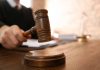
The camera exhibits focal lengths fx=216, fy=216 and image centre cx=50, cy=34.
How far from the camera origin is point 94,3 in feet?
10.1

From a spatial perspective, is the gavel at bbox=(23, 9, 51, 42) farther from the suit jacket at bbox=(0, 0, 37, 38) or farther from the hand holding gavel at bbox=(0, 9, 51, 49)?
the suit jacket at bbox=(0, 0, 37, 38)

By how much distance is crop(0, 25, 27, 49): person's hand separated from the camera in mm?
1146

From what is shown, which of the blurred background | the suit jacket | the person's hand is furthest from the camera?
the blurred background

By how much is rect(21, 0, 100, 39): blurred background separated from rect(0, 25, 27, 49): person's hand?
1.88m

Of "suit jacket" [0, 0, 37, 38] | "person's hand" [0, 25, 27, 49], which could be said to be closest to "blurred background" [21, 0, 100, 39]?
"suit jacket" [0, 0, 37, 38]

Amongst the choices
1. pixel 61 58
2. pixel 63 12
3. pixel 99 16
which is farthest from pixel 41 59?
pixel 63 12

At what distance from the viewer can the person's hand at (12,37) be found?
3.76 feet

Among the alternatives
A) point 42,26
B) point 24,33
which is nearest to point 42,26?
point 42,26

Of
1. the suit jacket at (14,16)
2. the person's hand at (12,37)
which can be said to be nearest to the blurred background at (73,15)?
the suit jacket at (14,16)

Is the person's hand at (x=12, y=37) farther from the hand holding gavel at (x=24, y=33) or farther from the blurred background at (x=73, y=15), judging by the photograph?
the blurred background at (x=73, y=15)

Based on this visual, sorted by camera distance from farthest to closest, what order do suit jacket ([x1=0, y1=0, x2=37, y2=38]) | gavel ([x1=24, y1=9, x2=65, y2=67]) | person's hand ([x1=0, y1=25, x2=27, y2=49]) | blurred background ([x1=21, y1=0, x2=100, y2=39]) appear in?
blurred background ([x1=21, y1=0, x2=100, y2=39])
suit jacket ([x1=0, y1=0, x2=37, y2=38])
person's hand ([x1=0, y1=25, x2=27, y2=49])
gavel ([x1=24, y1=9, x2=65, y2=67])

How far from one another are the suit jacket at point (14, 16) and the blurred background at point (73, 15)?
0.91 m

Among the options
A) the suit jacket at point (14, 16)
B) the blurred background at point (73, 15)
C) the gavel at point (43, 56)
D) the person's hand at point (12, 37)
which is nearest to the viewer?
the gavel at point (43, 56)

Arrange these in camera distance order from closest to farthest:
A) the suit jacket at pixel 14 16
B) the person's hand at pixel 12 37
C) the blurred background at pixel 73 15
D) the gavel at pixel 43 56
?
the gavel at pixel 43 56
the person's hand at pixel 12 37
the suit jacket at pixel 14 16
the blurred background at pixel 73 15
